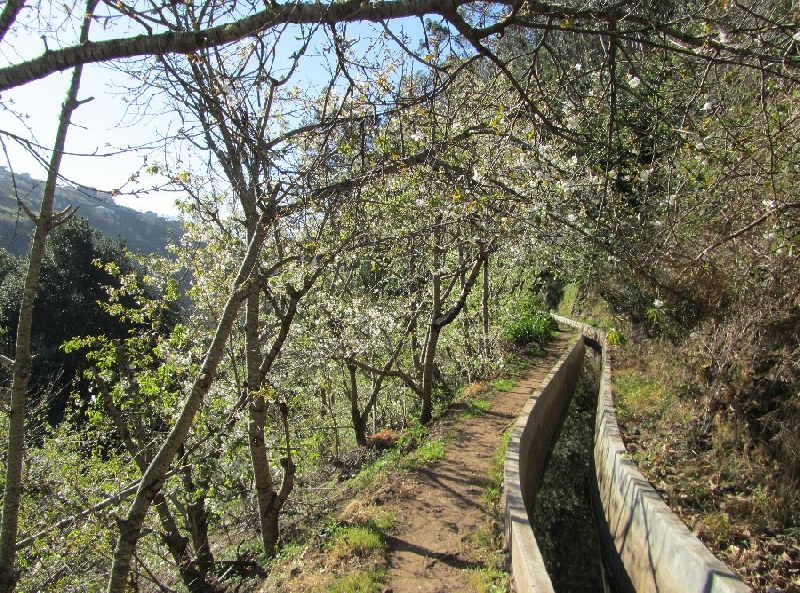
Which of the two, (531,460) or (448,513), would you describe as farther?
(531,460)

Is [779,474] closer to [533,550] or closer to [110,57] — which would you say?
[533,550]

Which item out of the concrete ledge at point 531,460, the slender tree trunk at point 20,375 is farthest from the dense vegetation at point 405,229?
the concrete ledge at point 531,460

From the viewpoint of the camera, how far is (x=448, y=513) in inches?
257

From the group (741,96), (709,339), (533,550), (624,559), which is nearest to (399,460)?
(624,559)

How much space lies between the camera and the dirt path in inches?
207

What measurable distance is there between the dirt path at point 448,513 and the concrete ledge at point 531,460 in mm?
492

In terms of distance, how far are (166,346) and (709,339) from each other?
29.5ft

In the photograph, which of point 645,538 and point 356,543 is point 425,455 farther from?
point 645,538

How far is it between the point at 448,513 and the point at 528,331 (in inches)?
454

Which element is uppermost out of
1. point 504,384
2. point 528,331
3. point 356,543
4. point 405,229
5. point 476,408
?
point 405,229

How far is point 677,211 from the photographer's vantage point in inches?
261

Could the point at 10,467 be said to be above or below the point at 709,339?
below

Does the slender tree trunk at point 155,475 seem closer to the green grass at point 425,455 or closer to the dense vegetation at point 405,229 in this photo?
the dense vegetation at point 405,229

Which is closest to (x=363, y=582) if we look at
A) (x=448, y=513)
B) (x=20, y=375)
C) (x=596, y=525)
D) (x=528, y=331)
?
(x=448, y=513)
